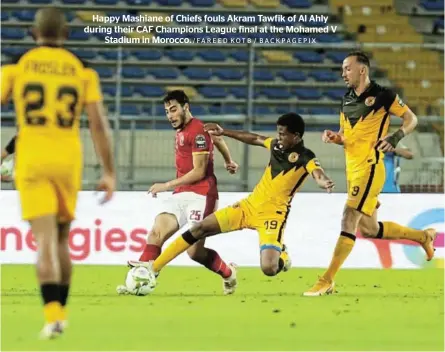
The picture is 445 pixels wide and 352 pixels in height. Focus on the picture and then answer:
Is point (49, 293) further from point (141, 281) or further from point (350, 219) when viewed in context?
point (350, 219)

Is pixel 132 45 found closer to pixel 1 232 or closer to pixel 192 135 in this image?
pixel 1 232

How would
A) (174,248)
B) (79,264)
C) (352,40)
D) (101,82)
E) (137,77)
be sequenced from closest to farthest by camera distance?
(174,248) → (79,264) → (101,82) → (137,77) → (352,40)

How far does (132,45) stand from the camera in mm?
16531

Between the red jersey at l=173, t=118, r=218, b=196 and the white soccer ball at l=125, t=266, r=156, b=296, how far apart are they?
Answer: 1068 millimetres

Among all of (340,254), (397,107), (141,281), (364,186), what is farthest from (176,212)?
(397,107)

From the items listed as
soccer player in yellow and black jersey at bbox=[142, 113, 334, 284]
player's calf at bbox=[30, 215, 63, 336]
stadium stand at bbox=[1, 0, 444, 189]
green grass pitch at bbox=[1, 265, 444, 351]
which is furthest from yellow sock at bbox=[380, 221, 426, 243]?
player's calf at bbox=[30, 215, 63, 336]

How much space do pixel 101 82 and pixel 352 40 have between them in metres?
5.97

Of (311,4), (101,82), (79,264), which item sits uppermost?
(311,4)

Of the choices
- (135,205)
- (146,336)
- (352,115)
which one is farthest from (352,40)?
(146,336)

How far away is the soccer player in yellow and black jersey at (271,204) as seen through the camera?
33.0 feet

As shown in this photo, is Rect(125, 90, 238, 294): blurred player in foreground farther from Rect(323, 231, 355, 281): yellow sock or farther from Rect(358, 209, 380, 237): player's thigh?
Rect(358, 209, 380, 237): player's thigh

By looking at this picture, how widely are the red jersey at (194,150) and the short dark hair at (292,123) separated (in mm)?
749

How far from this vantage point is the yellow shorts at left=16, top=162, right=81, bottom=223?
6.80m

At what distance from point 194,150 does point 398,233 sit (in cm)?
220
